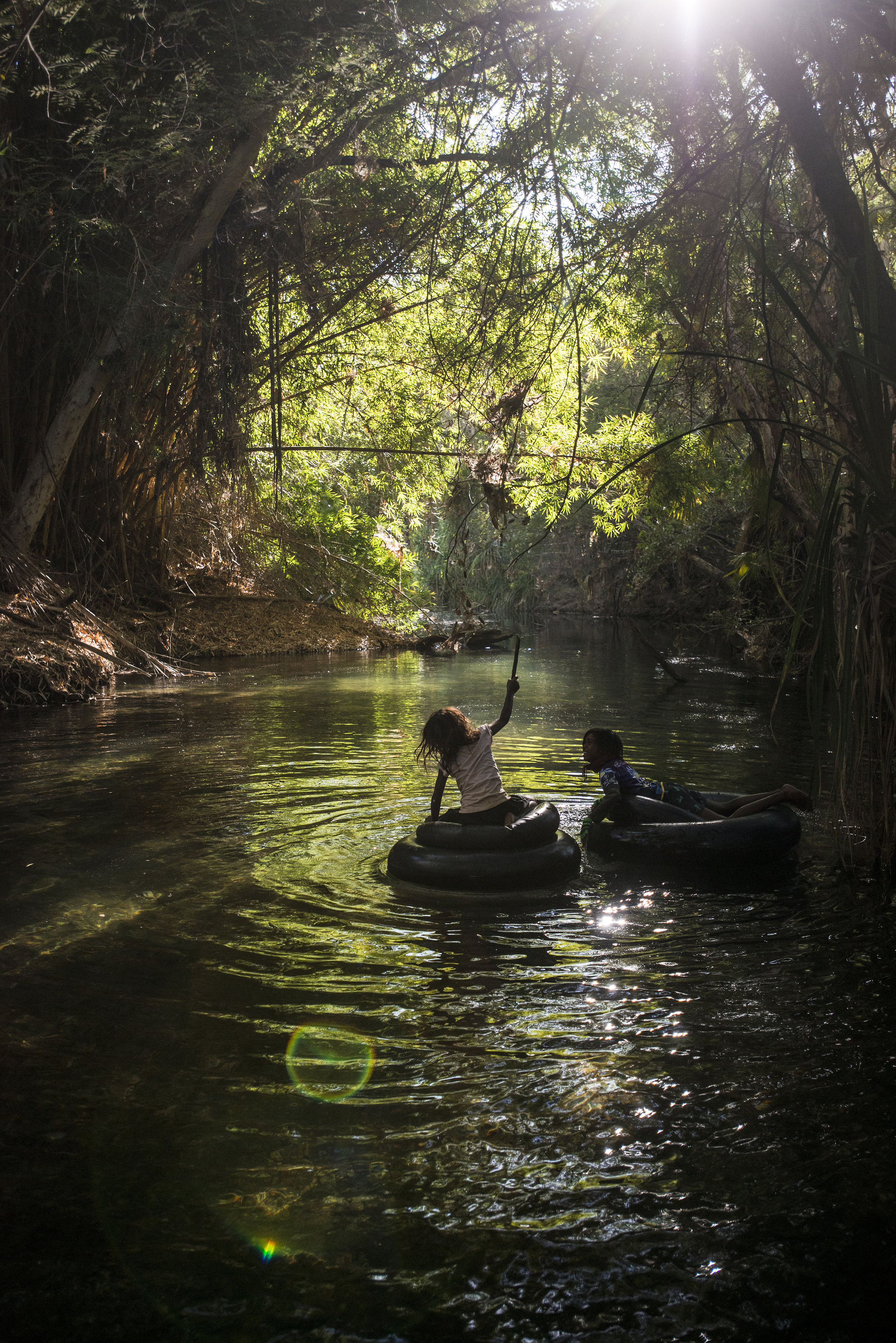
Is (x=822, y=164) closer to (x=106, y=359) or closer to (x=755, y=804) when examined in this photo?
(x=755, y=804)

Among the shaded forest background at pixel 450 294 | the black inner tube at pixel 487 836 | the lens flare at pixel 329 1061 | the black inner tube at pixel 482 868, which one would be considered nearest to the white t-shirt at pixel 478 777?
the black inner tube at pixel 487 836

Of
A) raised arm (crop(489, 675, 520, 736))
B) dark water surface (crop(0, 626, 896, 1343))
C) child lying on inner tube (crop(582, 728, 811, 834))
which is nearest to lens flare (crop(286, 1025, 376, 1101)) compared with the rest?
dark water surface (crop(0, 626, 896, 1343))

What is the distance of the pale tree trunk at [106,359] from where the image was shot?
1075 centimetres

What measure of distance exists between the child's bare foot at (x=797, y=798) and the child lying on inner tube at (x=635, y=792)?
14mm

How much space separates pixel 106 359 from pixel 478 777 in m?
8.52

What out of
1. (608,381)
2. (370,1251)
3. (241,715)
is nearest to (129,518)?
(241,715)

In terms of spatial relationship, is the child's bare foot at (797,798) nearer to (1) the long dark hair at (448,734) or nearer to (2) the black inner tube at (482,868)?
(2) the black inner tube at (482,868)

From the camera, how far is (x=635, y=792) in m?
6.06

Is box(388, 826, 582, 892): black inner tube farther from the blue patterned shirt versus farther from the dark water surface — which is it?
the blue patterned shirt

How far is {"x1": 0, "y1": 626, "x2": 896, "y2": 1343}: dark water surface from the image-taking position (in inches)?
87.9

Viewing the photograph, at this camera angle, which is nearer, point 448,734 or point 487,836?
point 487,836

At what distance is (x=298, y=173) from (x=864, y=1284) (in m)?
12.2

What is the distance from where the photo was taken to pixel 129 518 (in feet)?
50.1

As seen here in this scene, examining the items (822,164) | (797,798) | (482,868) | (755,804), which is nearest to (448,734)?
(482,868)
